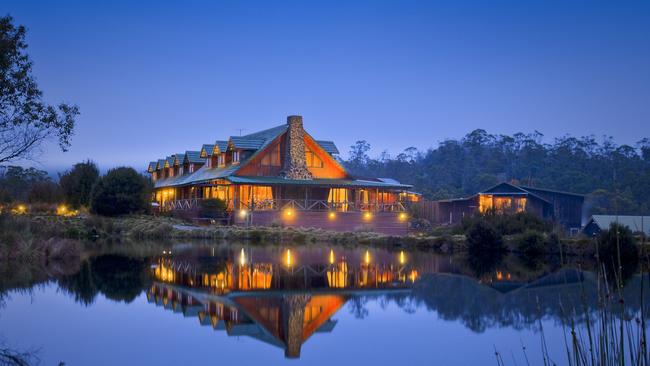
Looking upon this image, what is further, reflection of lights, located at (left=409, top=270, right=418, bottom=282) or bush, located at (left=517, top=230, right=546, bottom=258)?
bush, located at (left=517, top=230, right=546, bottom=258)

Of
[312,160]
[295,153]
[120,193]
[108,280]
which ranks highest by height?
[295,153]

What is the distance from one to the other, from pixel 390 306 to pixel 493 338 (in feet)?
12.3

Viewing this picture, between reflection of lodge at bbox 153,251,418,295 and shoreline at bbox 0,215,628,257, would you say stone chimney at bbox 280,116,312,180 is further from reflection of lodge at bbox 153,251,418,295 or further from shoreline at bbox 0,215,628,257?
reflection of lodge at bbox 153,251,418,295

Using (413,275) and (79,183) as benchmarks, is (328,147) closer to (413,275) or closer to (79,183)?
(79,183)

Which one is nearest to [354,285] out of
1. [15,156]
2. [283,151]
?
[15,156]

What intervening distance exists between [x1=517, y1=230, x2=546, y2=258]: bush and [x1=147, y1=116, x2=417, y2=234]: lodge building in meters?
15.7

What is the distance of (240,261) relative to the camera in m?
24.7

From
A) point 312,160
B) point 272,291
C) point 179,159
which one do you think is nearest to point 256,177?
point 312,160

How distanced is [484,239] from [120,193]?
2662 cm

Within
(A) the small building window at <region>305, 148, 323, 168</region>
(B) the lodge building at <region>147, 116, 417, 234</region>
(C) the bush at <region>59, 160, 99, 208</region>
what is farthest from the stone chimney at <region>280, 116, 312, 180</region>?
(C) the bush at <region>59, 160, 99, 208</region>

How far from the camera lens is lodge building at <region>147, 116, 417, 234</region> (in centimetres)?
4422

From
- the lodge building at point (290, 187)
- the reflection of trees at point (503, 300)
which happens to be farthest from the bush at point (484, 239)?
the lodge building at point (290, 187)

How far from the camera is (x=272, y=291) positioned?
659 inches

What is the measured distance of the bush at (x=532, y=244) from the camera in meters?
28.6
